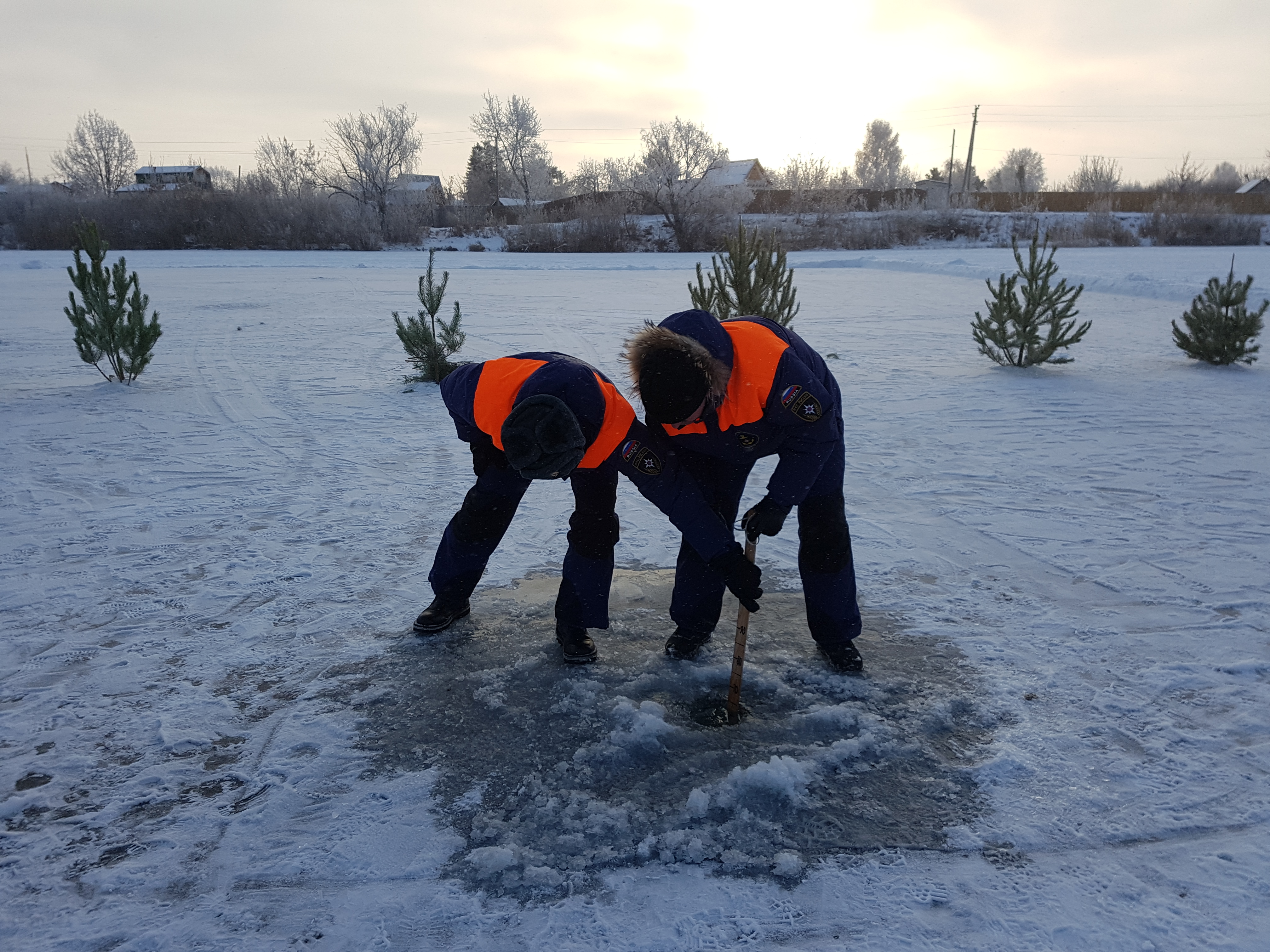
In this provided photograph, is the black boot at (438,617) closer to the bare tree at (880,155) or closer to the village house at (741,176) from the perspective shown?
the village house at (741,176)

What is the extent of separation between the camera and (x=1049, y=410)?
7.56m

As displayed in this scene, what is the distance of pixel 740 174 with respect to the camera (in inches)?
2445

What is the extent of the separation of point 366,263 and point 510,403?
27.0m

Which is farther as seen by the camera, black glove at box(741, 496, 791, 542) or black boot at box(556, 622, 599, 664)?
black boot at box(556, 622, 599, 664)

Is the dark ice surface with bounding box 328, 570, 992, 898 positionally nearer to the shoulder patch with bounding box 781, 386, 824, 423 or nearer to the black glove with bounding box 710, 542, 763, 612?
the black glove with bounding box 710, 542, 763, 612

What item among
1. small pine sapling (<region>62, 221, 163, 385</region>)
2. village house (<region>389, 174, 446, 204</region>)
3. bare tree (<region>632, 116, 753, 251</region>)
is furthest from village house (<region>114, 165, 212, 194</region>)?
small pine sapling (<region>62, 221, 163, 385</region>)

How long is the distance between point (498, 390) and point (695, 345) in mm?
768

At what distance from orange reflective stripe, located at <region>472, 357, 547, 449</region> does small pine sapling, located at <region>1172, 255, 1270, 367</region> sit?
9.58 metres

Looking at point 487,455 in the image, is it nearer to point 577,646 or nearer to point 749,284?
point 577,646

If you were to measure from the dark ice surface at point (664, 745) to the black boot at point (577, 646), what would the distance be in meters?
0.06

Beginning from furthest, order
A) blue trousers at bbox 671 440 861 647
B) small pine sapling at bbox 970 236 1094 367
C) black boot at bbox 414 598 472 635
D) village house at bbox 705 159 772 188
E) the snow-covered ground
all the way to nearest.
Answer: village house at bbox 705 159 772 188 → small pine sapling at bbox 970 236 1094 367 → black boot at bbox 414 598 472 635 → blue trousers at bbox 671 440 861 647 → the snow-covered ground

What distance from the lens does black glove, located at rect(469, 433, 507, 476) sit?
325 centimetres

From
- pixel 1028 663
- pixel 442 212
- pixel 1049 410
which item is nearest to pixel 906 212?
pixel 442 212

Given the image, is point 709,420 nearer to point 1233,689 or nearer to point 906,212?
point 1233,689
